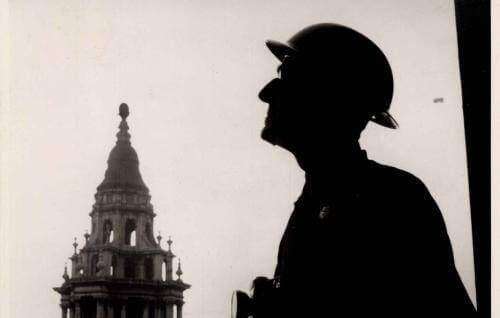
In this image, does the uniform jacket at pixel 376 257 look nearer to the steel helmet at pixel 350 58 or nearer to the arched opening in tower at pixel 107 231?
the steel helmet at pixel 350 58

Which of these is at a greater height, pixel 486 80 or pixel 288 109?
pixel 486 80

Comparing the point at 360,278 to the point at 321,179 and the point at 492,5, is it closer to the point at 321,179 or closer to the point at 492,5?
the point at 321,179

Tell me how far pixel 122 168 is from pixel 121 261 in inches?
185

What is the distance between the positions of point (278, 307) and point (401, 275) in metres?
0.47

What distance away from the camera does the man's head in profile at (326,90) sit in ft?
9.59

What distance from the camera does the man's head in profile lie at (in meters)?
2.92

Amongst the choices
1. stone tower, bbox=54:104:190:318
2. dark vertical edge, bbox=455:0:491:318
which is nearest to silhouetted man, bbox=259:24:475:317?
dark vertical edge, bbox=455:0:491:318

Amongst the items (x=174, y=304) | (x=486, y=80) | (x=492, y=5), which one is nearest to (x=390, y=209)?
(x=486, y=80)

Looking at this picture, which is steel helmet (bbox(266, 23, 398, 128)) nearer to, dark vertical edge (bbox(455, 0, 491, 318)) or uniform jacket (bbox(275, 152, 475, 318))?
uniform jacket (bbox(275, 152, 475, 318))

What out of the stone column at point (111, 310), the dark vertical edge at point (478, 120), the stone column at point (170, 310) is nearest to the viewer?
the dark vertical edge at point (478, 120)

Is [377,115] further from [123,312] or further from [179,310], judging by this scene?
[179,310]

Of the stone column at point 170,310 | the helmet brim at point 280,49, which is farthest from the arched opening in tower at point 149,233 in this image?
the helmet brim at point 280,49

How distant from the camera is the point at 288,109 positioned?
2.99 metres

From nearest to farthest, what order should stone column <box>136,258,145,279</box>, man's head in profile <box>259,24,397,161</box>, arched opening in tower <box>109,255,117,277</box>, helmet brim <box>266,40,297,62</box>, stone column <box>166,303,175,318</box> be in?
man's head in profile <box>259,24,397,161</box>
helmet brim <box>266,40,297,62</box>
arched opening in tower <box>109,255,117,277</box>
stone column <box>136,258,145,279</box>
stone column <box>166,303,175,318</box>
